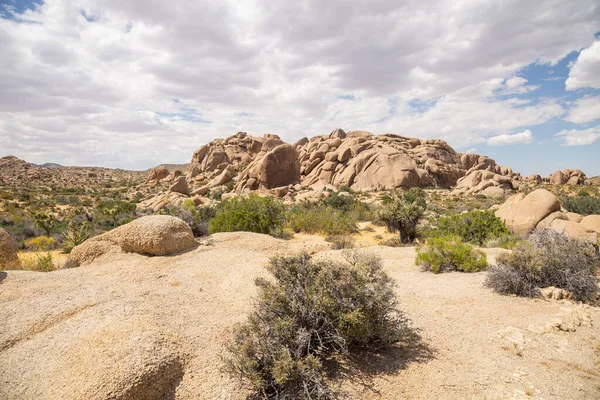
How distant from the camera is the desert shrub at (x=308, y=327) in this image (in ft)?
12.3

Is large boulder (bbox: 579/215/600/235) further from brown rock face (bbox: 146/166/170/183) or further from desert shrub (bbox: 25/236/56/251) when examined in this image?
brown rock face (bbox: 146/166/170/183)

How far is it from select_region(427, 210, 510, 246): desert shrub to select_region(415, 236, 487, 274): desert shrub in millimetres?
4407

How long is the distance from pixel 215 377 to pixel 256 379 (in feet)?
2.77

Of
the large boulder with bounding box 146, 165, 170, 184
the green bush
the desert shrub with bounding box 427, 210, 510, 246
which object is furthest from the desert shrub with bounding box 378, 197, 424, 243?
the large boulder with bounding box 146, 165, 170, 184

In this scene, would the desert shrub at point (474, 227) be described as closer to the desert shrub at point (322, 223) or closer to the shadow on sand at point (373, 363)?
the desert shrub at point (322, 223)

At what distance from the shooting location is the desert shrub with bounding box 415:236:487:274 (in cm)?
845

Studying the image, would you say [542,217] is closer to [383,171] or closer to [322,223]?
[322,223]

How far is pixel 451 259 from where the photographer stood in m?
8.71

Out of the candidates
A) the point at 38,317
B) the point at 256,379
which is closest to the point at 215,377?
the point at 256,379

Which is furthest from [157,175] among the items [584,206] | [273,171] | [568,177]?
[568,177]

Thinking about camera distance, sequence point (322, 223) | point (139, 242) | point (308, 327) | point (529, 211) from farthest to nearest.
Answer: point (322, 223)
point (529, 211)
point (139, 242)
point (308, 327)

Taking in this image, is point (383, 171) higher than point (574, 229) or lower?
higher

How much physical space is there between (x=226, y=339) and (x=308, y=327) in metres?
1.37

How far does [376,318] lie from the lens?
474cm
